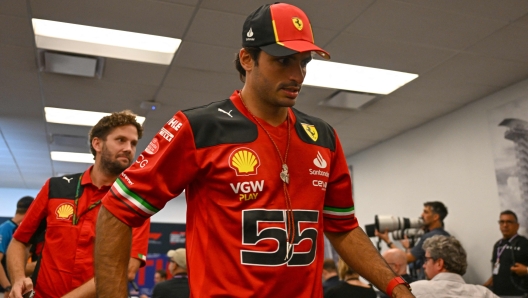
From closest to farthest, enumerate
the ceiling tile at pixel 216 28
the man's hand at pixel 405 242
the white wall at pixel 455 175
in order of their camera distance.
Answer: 1. the ceiling tile at pixel 216 28
2. the white wall at pixel 455 175
3. the man's hand at pixel 405 242

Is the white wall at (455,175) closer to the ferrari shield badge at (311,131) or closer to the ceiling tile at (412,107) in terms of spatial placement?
the ceiling tile at (412,107)

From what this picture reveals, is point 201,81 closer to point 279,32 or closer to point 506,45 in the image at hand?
point 506,45

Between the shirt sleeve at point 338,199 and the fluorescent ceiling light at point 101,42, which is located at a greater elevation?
the fluorescent ceiling light at point 101,42

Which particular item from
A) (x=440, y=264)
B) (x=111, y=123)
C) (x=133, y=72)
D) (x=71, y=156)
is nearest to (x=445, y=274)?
(x=440, y=264)

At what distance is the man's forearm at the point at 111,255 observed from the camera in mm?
1126

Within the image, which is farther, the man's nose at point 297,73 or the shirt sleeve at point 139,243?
the shirt sleeve at point 139,243

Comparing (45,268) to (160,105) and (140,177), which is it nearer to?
(140,177)

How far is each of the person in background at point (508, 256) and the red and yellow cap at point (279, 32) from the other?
4.19 meters

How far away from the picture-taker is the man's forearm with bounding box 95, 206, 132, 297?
3.69 feet

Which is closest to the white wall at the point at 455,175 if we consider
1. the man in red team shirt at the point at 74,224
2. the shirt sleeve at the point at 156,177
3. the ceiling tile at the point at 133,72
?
the ceiling tile at the point at 133,72

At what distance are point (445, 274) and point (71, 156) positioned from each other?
7.29 metres

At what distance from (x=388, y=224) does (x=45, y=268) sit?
14.9 ft

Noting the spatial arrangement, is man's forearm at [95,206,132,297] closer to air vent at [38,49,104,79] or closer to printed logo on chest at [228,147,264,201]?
printed logo on chest at [228,147,264,201]

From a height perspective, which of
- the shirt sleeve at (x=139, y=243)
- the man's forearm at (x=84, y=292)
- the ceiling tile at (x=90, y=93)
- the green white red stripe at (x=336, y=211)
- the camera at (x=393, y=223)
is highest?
the ceiling tile at (x=90, y=93)
